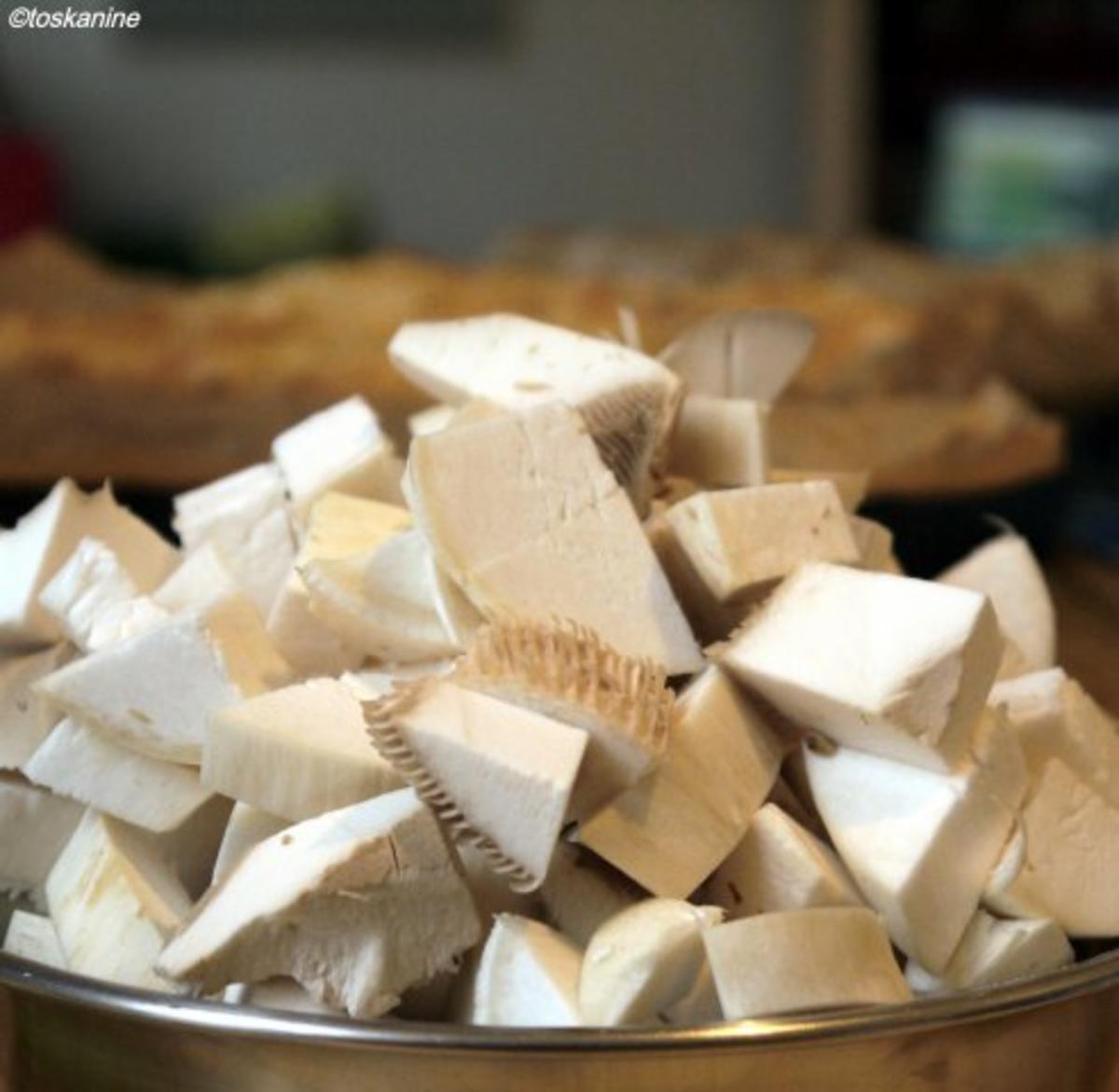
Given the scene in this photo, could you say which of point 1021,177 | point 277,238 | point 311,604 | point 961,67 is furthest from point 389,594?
point 961,67

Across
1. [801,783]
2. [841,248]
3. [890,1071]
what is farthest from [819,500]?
[841,248]

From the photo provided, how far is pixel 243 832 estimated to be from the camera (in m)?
0.56

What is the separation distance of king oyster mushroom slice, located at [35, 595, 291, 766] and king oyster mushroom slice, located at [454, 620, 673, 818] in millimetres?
102

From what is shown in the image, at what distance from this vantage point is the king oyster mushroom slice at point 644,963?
0.49 m

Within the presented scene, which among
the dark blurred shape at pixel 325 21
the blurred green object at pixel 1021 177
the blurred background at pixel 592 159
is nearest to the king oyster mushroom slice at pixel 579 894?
the blurred background at pixel 592 159

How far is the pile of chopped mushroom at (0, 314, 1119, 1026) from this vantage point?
0.51 meters

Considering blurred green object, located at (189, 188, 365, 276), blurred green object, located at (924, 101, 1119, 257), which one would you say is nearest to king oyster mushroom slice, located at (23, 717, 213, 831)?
blurred green object, located at (189, 188, 365, 276)

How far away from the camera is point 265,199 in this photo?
3.95 metres

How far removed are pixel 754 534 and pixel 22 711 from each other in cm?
24

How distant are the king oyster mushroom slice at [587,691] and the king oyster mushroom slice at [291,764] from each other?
1.8 inches

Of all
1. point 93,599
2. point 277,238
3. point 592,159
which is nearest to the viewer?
point 93,599

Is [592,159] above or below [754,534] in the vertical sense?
below

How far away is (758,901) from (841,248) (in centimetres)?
183

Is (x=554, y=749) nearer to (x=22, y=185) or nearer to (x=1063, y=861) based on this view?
(x=1063, y=861)
